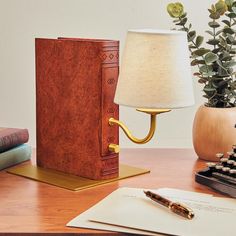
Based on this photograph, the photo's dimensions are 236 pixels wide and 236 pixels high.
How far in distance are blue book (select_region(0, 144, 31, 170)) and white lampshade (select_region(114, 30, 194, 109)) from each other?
390mm

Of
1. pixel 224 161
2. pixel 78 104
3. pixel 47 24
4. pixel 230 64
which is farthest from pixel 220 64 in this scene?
pixel 47 24

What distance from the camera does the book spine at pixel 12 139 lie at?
66.3 inches

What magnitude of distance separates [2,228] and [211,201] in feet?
1.46

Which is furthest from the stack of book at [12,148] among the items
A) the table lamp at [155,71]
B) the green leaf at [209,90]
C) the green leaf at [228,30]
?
the green leaf at [228,30]

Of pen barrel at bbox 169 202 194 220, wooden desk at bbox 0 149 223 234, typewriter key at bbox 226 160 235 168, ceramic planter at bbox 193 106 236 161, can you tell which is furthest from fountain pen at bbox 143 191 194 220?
ceramic planter at bbox 193 106 236 161

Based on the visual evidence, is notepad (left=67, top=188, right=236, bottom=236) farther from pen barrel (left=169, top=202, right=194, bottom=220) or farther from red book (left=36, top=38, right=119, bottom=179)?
red book (left=36, top=38, right=119, bottom=179)

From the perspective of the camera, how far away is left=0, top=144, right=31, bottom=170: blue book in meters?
1.67

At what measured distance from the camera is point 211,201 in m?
1.40

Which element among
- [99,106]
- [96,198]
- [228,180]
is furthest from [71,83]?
[228,180]

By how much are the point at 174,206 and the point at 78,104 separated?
0.40m

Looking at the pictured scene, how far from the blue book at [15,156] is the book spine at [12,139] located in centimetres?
1

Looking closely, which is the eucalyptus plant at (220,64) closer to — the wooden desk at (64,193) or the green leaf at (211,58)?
the green leaf at (211,58)

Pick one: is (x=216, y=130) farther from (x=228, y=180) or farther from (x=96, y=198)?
(x=96, y=198)

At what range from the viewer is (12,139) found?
5.64 feet
